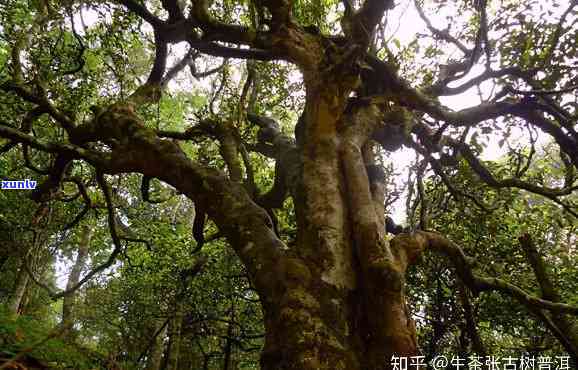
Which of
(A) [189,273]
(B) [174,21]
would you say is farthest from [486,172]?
(A) [189,273]

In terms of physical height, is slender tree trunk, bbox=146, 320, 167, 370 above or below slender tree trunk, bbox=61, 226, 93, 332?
below

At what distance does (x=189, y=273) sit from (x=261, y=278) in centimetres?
590

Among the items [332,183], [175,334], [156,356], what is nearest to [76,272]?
[156,356]

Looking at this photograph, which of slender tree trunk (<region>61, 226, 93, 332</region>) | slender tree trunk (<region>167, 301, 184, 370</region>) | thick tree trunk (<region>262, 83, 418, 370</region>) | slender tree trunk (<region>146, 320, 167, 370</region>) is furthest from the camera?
slender tree trunk (<region>61, 226, 93, 332</region>)

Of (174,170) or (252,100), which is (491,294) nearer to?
(252,100)

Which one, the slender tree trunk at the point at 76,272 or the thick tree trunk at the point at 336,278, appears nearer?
the thick tree trunk at the point at 336,278

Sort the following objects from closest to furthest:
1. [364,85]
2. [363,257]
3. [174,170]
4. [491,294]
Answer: [363,257], [174,170], [364,85], [491,294]

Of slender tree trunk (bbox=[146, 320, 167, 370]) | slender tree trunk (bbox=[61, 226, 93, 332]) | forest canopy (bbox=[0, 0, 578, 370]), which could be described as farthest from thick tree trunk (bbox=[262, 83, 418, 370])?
slender tree trunk (bbox=[61, 226, 93, 332])

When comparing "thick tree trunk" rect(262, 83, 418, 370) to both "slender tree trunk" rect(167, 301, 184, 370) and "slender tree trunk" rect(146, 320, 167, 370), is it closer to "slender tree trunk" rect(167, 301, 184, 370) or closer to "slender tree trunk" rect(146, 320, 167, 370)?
"slender tree trunk" rect(167, 301, 184, 370)

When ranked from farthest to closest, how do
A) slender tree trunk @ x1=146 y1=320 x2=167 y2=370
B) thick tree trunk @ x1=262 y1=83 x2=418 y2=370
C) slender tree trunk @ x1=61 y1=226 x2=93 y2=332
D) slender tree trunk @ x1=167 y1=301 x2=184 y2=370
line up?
1. slender tree trunk @ x1=61 y1=226 x2=93 y2=332
2. slender tree trunk @ x1=146 y1=320 x2=167 y2=370
3. slender tree trunk @ x1=167 y1=301 x2=184 y2=370
4. thick tree trunk @ x1=262 y1=83 x2=418 y2=370

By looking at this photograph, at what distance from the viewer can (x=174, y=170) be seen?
4.09m

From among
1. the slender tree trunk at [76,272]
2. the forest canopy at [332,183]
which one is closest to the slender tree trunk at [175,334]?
the forest canopy at [332,183]

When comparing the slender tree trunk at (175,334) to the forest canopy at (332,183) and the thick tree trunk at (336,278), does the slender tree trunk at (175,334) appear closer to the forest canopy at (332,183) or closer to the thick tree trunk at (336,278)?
the forest canopy at (332,183)

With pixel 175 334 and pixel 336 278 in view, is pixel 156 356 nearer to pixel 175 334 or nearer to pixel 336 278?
pixel 175 334
